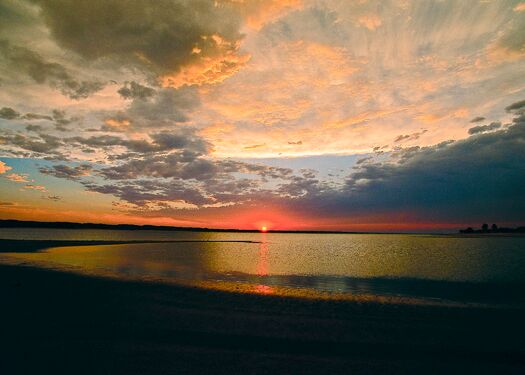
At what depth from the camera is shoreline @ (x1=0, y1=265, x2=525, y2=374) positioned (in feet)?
33.5

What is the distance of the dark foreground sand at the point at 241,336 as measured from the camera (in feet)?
32.5

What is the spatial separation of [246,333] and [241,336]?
47 centimetres

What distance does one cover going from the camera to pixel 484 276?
115 ft

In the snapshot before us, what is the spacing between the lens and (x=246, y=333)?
42.4 ft

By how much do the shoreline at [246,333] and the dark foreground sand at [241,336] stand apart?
45mm

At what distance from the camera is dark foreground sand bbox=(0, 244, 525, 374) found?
390 inches

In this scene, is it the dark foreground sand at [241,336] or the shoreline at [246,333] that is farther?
the shoreline at [246,333]

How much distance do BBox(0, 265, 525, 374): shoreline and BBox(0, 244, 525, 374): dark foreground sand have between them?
0.04 meters

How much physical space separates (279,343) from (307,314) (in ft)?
16.2

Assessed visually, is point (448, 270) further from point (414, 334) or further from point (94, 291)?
point (94, 291)

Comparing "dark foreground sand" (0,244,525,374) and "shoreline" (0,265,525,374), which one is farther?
"shoreline" (0,265,525,374)

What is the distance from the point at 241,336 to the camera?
12492mm

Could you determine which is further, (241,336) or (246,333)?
(246,333)

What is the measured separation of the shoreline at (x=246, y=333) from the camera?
33.5 feet
